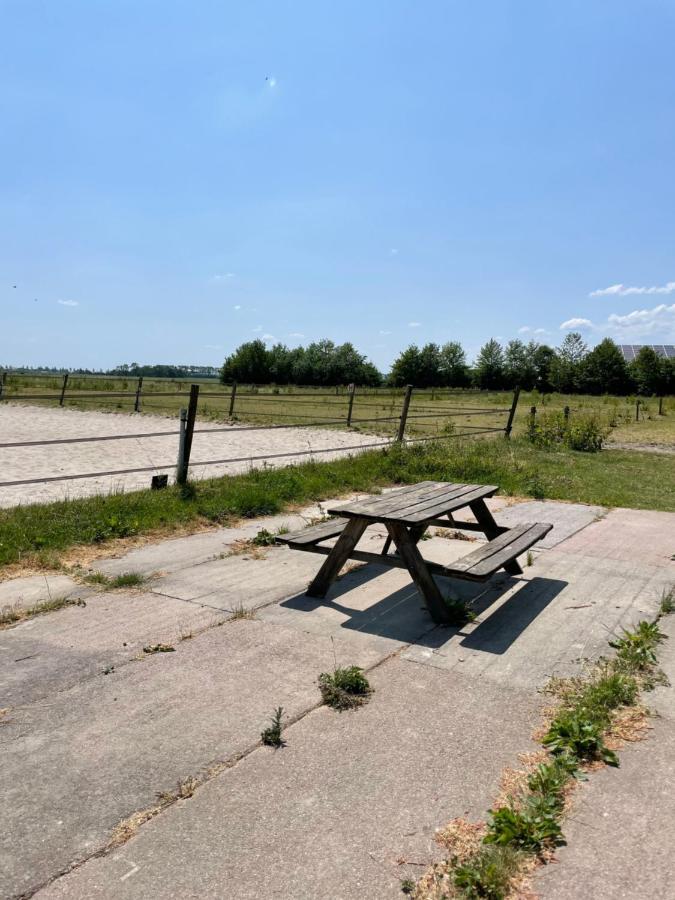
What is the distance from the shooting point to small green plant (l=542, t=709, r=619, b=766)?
252 centimetres

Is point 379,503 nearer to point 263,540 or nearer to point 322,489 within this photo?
point 263,540

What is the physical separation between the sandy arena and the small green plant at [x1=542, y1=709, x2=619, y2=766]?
511cm

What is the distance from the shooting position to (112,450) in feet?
45.8

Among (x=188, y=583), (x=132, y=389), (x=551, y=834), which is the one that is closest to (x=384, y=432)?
(x=188, y=583)

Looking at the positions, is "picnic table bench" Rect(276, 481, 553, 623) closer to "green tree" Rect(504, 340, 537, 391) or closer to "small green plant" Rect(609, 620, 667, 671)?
"small green plant" Rect(609, 620, 667, 671)

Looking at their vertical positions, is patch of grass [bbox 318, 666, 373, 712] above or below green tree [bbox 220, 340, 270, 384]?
below

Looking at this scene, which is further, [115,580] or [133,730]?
[115,580]

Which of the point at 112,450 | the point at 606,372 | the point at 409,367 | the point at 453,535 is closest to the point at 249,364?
the point at 409,367

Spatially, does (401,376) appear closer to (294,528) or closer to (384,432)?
(384,432)

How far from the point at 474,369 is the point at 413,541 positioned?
106500 millimetres

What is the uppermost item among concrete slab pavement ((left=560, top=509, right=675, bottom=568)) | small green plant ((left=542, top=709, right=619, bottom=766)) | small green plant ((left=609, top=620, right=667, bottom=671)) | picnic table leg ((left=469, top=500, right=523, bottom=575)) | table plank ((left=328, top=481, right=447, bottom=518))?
table plank ((left=328, top=481, right=447, bottom=518))

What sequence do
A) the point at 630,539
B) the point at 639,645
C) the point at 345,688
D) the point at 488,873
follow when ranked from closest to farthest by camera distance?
the point at 488,873, the point at 345,688, the point at 639,645, the point at 630,539

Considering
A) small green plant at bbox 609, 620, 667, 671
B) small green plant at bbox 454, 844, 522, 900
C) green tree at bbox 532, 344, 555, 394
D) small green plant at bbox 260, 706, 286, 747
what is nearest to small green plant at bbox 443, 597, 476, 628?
small green plant at bbox 609, 620, 667, 671

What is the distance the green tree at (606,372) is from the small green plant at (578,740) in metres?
88.3
